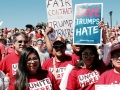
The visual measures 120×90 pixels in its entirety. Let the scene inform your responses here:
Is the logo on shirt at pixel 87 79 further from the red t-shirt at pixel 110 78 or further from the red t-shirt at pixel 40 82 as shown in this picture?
the red t-shirt at pixel 40 82

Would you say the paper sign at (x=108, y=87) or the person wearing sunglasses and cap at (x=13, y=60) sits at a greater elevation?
the person wearing sunglasses and cap at (x=13, y=60)

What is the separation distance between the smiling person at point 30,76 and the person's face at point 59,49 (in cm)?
94

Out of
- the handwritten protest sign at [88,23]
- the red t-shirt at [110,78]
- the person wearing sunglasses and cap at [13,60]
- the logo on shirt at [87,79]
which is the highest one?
the handwritten protest sign at [88,23]

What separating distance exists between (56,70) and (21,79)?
111cm

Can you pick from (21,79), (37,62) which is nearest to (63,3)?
(37,62)

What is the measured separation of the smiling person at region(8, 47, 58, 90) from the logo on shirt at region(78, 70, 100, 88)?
49cm

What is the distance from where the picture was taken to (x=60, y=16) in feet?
12.9

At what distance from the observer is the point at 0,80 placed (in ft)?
6.95

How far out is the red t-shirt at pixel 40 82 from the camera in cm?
233

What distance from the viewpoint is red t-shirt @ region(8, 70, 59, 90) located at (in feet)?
7.63

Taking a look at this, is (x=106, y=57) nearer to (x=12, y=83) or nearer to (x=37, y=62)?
(x=37, y=62)

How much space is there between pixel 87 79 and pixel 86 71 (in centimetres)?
17

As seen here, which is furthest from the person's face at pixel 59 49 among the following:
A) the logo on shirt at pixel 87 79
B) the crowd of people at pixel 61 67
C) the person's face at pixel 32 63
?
the person's face at pixel 32 63

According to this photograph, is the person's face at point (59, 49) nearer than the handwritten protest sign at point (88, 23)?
No
